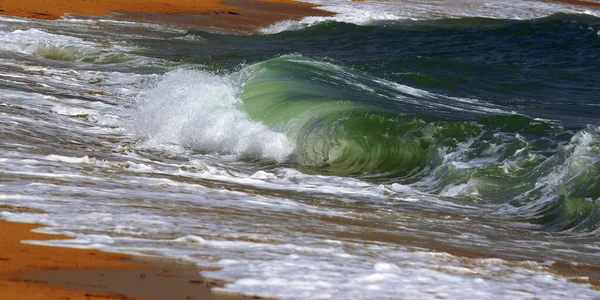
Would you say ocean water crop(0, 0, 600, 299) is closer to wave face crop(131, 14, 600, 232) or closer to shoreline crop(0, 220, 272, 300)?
wave face crop(131, 14, 600, 232)

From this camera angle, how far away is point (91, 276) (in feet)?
14.7

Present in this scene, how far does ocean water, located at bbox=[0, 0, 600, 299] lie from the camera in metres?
5.33

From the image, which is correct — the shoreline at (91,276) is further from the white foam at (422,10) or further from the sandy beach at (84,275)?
the white foam at (422,10)

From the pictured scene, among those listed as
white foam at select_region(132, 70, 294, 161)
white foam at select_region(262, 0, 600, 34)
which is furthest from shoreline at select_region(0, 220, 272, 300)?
white foam at select_region(262, 0, 600, 34)

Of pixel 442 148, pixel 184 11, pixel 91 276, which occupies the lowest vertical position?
pixel 184 11

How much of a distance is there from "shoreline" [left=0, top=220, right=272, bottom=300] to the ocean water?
183mm

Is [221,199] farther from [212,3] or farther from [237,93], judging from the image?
[212,3]

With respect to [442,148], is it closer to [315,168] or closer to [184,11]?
[315,168]

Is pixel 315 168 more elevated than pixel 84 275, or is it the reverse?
pixel 84 275

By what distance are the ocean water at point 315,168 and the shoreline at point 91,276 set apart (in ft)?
0.60

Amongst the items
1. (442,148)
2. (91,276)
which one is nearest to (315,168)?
(442,148)

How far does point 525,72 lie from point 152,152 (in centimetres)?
1403

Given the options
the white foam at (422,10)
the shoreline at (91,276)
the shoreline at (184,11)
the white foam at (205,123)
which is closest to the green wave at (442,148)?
the white foam at (205,123)

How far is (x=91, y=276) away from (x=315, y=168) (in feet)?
18.9
